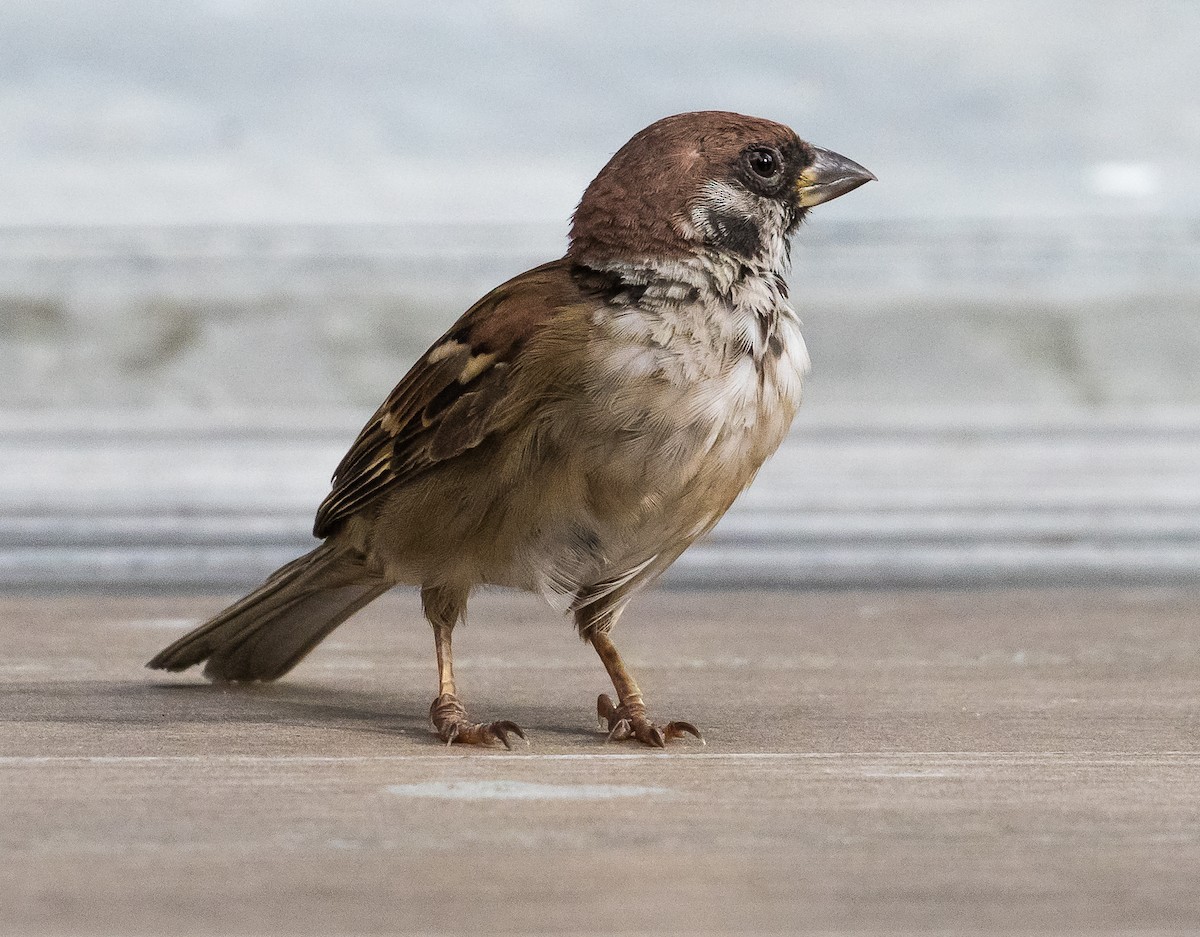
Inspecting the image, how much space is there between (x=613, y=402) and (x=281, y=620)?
2.70 ft

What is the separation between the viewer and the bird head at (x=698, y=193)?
2305mm

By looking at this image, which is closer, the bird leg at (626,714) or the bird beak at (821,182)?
the bird leg at (626,714)

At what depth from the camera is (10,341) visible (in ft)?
14.2

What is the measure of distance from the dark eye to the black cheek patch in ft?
0.27

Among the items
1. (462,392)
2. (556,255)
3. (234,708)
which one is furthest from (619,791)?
(556,255)

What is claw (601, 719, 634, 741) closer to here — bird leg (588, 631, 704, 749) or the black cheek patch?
bird leg (588, 631, 704, 749)

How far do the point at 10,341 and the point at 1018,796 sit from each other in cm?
332

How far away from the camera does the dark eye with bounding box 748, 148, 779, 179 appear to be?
Result: 2.39 m

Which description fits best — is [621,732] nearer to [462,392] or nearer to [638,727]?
[638,727]

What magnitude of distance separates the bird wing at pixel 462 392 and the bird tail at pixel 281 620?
131 millimetres

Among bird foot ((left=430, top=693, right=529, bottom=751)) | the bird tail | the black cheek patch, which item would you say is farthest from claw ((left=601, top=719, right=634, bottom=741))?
the black cheek patch

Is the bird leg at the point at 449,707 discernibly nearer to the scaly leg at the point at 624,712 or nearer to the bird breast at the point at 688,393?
the scaly leg at the point at 624,712

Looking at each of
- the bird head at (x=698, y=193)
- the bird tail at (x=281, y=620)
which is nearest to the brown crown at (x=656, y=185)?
the bird head at (x=698, y=193)

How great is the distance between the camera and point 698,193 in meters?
2.34
